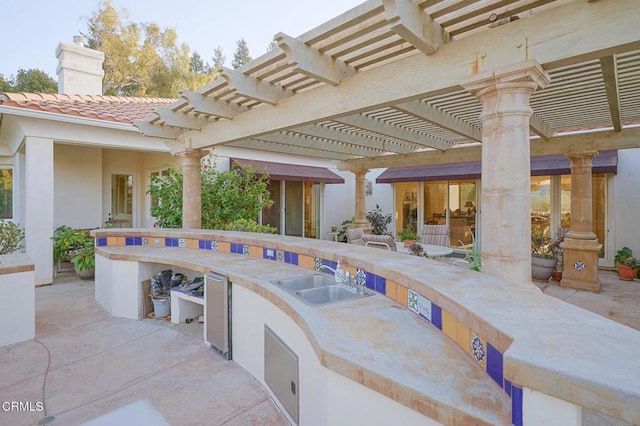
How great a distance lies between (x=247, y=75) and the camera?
4.18 meters

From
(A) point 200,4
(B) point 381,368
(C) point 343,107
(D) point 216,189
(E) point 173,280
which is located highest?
(A) point 200,4

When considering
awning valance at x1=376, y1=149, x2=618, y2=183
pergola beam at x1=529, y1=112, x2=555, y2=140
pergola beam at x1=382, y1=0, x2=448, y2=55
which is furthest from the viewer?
awning valance at x1=376, y1=149, x2=618, y2=183

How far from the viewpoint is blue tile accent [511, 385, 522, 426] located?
1190mm

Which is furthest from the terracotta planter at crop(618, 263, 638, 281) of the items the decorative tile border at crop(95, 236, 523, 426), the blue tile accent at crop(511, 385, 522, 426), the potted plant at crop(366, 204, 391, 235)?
the blue tile accent at crop(511, 385, 522, 426)

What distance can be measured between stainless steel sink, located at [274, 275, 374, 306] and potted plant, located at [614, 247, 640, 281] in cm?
825

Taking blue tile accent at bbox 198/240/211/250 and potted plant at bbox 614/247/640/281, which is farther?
potted plant at bbox 614/247/640/281

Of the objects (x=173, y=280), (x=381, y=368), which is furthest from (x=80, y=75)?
(x=381, y=368)

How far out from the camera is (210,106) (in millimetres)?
5148

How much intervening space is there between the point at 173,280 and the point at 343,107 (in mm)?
3653

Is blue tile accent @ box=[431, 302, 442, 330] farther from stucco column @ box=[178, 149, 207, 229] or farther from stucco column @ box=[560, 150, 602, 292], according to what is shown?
stucco column @ box=[560, 150, 602, 292]

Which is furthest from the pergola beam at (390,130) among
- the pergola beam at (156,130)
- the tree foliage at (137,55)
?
the tree foliage at (137,55)

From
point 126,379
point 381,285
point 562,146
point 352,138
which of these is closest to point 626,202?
point 562,146

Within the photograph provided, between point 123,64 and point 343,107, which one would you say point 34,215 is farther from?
point 123,64

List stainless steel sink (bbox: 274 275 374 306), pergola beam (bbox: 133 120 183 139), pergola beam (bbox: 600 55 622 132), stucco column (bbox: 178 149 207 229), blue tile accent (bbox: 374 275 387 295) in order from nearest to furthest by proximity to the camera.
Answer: blue tile accent (bbox: 374 275 387 295) < stainless steel sink (bbox: 274 275 374 306) < pergola beam (bbox: 600 55 622 132) < pergola beam (bbox: 133 120 183 139) < stucco column (bbox: 178 149 207 229)
